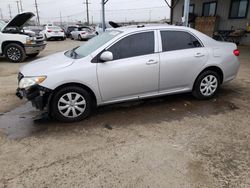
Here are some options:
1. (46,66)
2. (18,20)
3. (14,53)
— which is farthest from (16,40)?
(46,66)

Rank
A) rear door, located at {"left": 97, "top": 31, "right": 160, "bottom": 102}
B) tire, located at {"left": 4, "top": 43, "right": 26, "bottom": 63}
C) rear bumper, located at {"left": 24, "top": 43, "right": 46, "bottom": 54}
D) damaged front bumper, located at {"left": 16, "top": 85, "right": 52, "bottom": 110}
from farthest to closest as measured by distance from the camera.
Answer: rear bumper, located at {"left": 24, "top": 43, "right": 46, "bottom": 54}
tire, located at {"left": 4, "top": 43, "right": 26, "bottom": 63}
rear door, located at {"left": 97, "top": 31, "right": 160, "bottom": 102}
damaged front bumper, located at {"left": 16, "top": 85, "right": 52, "bottom": 110}

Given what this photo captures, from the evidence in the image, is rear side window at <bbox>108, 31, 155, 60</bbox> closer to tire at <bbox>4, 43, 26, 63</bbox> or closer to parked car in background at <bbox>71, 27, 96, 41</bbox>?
tire at <bbox>4, 43, 26, 63</bbox>

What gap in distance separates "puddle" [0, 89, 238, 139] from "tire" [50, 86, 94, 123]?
13 centimetres

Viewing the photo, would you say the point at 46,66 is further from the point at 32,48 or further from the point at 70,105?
the point at 32,48

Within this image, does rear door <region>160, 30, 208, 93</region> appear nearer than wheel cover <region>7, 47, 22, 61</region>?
Yes

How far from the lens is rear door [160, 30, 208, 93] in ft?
13.2

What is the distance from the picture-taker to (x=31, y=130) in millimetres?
3467

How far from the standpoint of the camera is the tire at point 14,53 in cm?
880

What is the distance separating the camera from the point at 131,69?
3.74m

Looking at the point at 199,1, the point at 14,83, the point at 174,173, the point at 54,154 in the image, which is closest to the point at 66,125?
the point at 54,154

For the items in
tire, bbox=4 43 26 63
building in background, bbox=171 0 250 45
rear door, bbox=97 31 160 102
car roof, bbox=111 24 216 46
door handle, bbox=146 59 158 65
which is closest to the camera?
rear door, bbox=97 31 160 102

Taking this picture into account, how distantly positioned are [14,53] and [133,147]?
7.96 meters

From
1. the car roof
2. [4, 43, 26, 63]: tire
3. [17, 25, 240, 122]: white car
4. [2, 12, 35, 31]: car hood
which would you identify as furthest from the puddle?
[2, 12, 35, 31]: car hood

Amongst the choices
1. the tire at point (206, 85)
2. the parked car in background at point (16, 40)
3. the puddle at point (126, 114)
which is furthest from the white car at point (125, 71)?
the parked car in background at point (16, 40)
